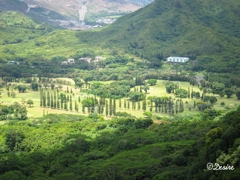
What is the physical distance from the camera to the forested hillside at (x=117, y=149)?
35.2 metres

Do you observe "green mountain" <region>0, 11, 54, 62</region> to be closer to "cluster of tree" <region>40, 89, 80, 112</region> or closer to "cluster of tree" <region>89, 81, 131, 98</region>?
→ "cluster of tree" <region>89, 81, 131, 98</region>

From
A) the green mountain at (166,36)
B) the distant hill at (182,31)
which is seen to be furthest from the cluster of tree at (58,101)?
the distant hill at (182,31)

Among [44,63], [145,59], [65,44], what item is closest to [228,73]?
[145,59]

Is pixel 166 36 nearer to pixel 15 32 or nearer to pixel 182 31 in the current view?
pixel 182 31

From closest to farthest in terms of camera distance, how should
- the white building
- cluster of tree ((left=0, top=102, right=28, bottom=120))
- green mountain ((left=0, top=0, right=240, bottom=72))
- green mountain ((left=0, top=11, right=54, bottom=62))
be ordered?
cluster of tree ((left=0, top=102, right=28, bottom=120)), the white building, green mountain ((left=0, top=0, right=240, bottom=72)), green mountain ((left=0, top=11, right=54, bottom=62))

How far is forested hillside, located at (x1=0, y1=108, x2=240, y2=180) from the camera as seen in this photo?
3516 centimetres

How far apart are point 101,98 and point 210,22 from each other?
80.7 m

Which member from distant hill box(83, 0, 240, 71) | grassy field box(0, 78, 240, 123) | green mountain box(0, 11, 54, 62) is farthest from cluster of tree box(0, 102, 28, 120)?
distant hill box(83, 0, 240, 71)

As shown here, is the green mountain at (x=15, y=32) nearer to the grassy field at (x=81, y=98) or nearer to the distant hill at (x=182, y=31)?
the distant hill at (x=182, y=31)

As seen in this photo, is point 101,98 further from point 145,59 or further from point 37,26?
point 37,26

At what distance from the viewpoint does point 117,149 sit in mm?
52781

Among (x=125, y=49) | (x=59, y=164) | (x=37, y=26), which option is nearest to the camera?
(x=59, y=164)

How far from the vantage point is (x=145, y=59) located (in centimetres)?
13975

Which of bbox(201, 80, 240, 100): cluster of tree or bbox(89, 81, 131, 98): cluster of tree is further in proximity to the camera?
bbox(89, 81, 131, 98): cluster of tree
